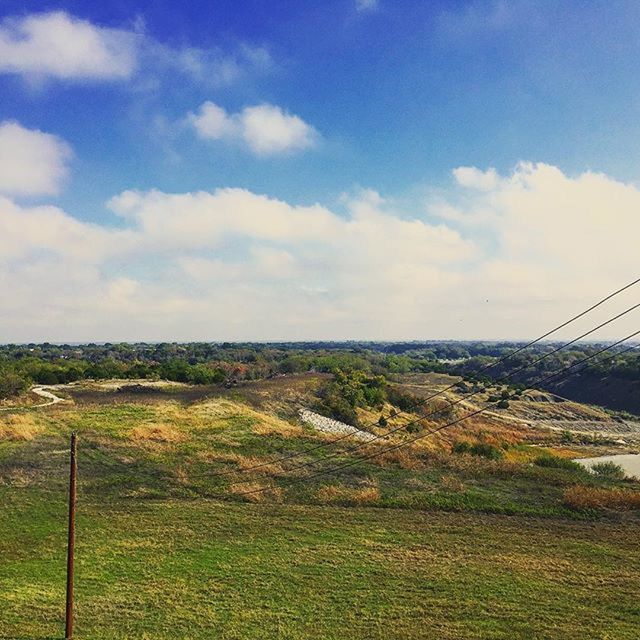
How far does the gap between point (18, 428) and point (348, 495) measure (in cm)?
2603

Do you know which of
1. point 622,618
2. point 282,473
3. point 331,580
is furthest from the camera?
point 282,473

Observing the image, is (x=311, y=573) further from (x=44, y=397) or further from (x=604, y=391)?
(x=604, y=391)

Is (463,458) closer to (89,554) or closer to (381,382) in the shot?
(89,554)

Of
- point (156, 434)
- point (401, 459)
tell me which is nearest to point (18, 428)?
point (156, 434)

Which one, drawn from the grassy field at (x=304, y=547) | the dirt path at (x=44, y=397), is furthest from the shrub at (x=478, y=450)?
the dirt path at (x=44, y=397)

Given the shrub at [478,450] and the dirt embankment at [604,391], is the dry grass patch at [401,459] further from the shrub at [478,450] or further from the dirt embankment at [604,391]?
the dirt embankment at [604,391]

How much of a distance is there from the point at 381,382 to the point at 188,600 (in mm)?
65254

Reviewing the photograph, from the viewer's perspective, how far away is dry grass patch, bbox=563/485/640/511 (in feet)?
86.5

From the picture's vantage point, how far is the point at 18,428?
3872 cm

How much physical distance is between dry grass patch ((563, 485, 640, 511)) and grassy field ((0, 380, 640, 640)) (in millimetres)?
612

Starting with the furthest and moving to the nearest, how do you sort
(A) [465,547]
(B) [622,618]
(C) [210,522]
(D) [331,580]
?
(C) [210,522] < (A) [465,547] < (D) [331,580] < (B) [622,618]

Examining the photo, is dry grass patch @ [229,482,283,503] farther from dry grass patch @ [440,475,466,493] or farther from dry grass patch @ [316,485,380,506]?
dry grass patch @ [440,475,466,493]

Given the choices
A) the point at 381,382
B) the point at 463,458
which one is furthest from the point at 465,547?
the point at 381,382

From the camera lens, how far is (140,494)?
1094 inches
